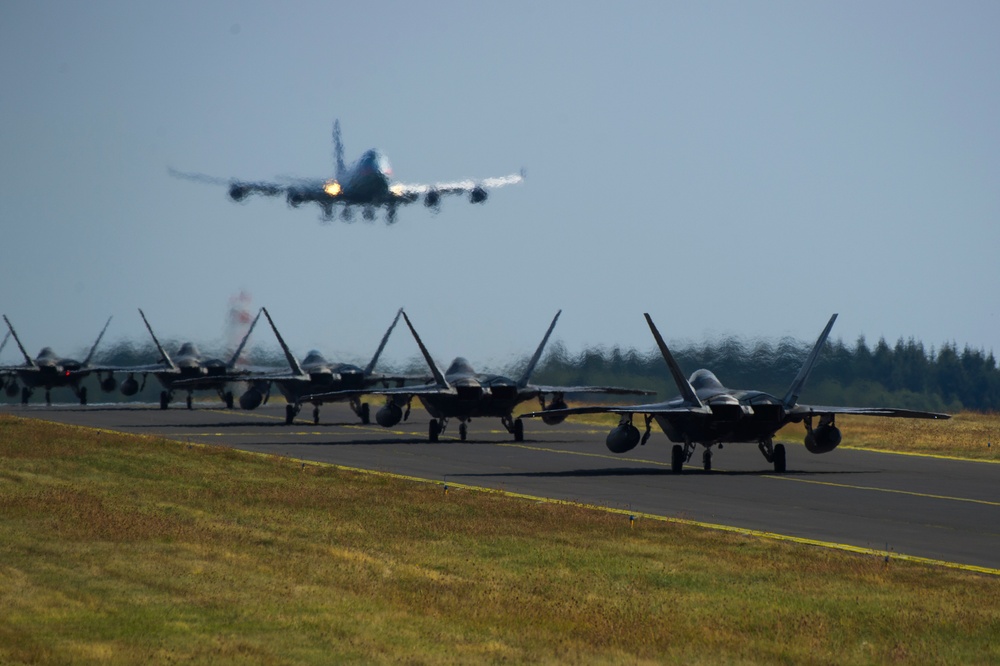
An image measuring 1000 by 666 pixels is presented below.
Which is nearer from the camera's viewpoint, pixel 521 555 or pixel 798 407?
pixel 521 555

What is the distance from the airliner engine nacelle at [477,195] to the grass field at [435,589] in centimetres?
2846

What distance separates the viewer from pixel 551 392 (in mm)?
49344

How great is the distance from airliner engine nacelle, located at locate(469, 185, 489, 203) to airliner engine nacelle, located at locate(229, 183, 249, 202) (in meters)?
9.23

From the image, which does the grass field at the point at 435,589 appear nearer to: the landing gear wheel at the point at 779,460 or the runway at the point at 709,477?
the runway at the point at 709,477

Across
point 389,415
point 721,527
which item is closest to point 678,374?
→ point 721,527

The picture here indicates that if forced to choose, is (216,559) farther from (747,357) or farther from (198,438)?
(747,357)

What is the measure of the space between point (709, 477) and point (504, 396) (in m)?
13.8

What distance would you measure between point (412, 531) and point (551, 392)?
86.1 feet

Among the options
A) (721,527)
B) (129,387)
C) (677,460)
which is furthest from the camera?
(129,387)

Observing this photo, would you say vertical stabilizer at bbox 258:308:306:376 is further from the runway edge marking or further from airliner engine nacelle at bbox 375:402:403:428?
the runway edge marking

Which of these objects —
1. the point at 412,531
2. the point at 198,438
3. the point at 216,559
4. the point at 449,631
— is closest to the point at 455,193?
the point at 198,438

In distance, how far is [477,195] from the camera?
55.7 meters

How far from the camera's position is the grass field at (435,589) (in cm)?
1377

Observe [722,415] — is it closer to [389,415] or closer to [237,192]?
[389,415]
